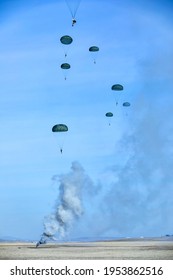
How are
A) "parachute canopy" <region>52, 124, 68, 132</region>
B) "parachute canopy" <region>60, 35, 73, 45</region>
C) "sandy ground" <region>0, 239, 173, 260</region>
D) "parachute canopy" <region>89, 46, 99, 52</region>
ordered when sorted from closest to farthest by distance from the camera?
"parachute canopy" <region>52, 124, 68, 132</region>, "parachute canopy" <region>60, 35, 73, 45</region>, "sandy ground" <region>0, 239, 173, 260</region>, "parachute canopy" <region>89, 46, 99, 52</region>

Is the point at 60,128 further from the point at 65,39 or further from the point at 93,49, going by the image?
the point at 93,49

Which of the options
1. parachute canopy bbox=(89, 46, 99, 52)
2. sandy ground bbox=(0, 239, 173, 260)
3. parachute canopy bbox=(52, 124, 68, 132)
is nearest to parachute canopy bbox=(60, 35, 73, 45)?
parachute canopy bbox=(89, 46, 99, 52)

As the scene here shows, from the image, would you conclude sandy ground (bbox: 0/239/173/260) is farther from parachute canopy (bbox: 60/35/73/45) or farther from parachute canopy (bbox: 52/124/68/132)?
parachute canopy (bbox: 60/35/73/45)

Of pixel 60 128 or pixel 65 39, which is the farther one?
pixel 65 39

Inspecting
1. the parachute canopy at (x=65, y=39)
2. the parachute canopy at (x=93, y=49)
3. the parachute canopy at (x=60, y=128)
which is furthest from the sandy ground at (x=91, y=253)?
the parachute canopy at (x=65, y=39)

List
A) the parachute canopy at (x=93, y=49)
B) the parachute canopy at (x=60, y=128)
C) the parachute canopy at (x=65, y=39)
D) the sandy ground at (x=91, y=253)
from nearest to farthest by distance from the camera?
the parachute canopy at (x=60, y=128), the parachute canopy at (x=65, y=39), the sandy ground at (x=91, y=253), the parachute canopy at (x=93, y=49)

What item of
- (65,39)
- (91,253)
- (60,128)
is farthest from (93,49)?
(91,253)

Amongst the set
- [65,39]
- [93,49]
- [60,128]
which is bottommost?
[60,128]

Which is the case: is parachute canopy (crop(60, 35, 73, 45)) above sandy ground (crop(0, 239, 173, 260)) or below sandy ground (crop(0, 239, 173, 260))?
above

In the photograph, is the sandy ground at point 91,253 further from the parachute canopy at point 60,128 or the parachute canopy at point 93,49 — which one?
the parachute canopy at point 93,49
